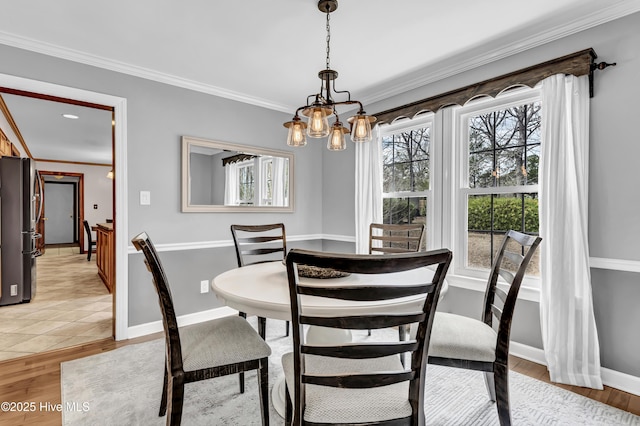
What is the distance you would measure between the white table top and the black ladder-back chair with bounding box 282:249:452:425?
0.68 feet

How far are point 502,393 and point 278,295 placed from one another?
1105mm

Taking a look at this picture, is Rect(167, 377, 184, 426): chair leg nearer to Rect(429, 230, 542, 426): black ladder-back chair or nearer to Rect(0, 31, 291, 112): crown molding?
Rect(429, 230, 542, 426): black ladder-back chair

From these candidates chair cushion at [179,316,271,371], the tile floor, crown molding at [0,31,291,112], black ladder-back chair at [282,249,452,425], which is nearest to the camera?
black ladder-back chair at [282,249,452,425]

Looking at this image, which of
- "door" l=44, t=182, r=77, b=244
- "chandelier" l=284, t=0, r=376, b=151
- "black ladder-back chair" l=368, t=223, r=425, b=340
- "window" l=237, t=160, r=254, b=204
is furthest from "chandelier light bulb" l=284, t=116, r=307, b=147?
"door" l=44, t=182, r=77, b=244

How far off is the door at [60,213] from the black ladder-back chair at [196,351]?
10.8 m

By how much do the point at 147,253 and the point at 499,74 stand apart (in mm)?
2742

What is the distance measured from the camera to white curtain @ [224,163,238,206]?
3445 mm

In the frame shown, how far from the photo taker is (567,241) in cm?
214

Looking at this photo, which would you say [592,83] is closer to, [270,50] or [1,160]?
[270,50]

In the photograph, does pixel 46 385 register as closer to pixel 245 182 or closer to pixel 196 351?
pixel 196 351

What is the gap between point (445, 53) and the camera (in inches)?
103

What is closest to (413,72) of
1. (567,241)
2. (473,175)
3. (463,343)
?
(473,175)

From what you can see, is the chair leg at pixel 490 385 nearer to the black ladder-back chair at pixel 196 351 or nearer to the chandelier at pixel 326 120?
the black ladder-back chair at pixel 196 351

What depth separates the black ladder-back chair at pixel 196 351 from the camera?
4.52ft
